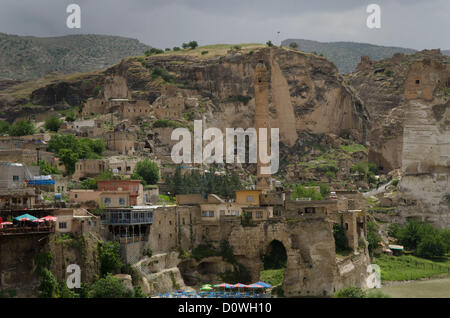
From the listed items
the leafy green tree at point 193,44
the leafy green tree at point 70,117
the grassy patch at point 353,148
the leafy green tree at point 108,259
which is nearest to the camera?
the leafy green tree at point 108,259

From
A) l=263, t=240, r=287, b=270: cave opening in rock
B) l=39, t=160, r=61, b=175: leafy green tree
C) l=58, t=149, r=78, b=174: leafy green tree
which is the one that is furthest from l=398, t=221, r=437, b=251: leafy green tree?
l=39, t=160, r=61, b=175: leafy green tree

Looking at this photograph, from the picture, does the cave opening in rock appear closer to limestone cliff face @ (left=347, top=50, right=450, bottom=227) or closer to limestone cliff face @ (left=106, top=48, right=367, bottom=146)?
limestone cliff face @ (left=347, top=50, right=450, bottom=227)

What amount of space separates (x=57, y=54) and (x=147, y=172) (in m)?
104

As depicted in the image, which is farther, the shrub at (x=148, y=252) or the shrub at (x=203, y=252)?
the shrub at (x=203, y=252)

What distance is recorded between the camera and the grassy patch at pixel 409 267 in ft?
211

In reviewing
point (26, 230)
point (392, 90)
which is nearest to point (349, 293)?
point (26, 230)

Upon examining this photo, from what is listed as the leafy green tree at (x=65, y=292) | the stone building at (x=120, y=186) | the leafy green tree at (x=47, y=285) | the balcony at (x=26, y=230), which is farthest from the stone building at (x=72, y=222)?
the stone building at (x=120, y=186)

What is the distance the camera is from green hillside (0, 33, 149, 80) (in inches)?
6270

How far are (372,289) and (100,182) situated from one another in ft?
74.9

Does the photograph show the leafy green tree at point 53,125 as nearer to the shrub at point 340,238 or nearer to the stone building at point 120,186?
the stone building at point 120,186

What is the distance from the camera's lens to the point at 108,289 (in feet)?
139

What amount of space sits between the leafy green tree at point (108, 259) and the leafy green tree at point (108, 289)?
173 centimetres

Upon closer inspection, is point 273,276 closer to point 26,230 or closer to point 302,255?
point 302,255

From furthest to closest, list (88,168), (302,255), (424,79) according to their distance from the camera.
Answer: (424,79) → (88,168) → (302,255)
